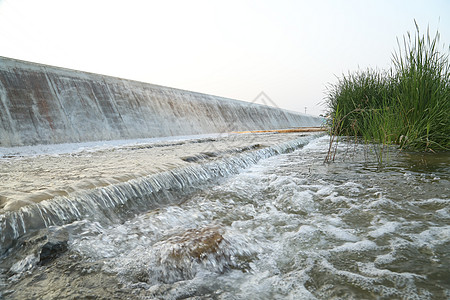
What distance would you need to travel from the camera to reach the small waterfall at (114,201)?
1.21 m

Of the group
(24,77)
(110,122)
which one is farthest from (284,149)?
(24,77)

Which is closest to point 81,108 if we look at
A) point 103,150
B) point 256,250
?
point 103,150

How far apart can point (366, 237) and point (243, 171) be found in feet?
6.17

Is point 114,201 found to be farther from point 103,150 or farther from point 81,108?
point 81,108

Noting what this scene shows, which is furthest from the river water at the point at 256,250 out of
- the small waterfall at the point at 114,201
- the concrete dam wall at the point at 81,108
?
the concrete dam wall at the point at 81,108

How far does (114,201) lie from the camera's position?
5.45 ft

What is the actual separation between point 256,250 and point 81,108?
697 cm

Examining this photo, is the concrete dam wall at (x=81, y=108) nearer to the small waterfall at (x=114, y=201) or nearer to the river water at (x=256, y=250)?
the small waterfall at (x=114, y=201)

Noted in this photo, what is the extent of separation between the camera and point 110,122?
7.30 m

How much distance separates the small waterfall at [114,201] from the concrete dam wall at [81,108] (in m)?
4.61

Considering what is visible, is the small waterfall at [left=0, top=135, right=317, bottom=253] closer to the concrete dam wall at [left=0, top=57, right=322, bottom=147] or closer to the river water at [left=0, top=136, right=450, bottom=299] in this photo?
the river water at [left=0, top=136, right=450, bottom=299]

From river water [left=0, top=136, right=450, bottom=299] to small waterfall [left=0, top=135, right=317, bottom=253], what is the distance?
0.03 metres

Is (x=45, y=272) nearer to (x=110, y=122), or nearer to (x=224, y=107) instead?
(x=110, y=122)

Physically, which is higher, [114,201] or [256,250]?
[114,201]
